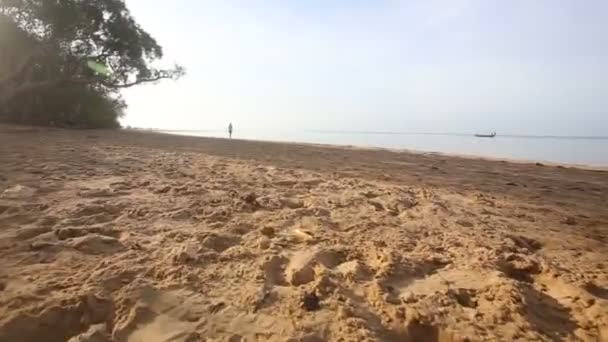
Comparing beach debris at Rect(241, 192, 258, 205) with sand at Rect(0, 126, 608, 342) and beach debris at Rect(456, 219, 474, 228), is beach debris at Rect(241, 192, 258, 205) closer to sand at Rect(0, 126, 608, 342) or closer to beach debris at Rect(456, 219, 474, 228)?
sand at Rect(0, 126, 608, 342)

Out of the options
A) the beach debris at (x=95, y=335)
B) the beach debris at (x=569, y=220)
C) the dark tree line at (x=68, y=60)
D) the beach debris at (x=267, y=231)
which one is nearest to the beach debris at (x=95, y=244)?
the beach debris at (x=95, y=335)

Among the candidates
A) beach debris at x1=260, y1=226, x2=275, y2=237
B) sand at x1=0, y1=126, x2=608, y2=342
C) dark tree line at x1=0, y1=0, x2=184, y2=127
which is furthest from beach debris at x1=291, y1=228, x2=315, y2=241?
dark tree line at x1=0, y1=0, x2=184, y2=127

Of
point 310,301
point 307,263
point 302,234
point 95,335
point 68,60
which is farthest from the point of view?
point 68,60

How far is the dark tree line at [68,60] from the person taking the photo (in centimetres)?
1308

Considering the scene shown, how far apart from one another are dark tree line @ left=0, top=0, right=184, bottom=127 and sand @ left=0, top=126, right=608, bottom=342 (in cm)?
1217

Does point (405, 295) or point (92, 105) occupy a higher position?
point (92, 105)

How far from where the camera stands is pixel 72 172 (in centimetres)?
430

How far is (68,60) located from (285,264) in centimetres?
1650

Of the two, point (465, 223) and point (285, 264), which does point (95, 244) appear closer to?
point (285, 264)

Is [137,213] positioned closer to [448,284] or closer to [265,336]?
[265,336]

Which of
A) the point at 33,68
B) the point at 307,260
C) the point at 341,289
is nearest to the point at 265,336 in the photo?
the point at 341,289

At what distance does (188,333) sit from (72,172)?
3574 millimetres

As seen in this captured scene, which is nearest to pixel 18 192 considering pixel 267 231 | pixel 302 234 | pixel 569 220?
pixel 267 231

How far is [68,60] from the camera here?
14812 mm
